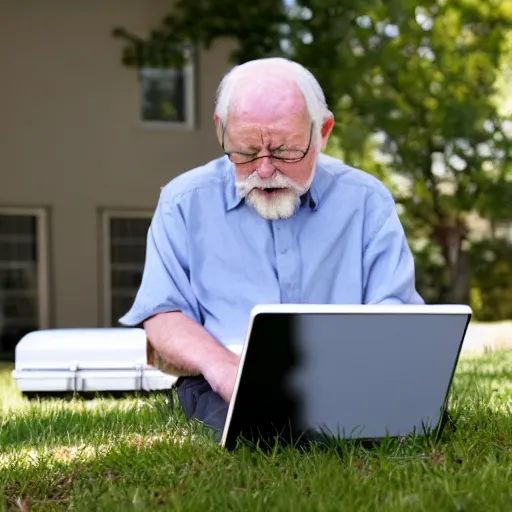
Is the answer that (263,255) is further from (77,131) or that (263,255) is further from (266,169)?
(77,131)

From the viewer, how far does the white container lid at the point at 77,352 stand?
6215 millimetres

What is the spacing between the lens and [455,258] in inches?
742

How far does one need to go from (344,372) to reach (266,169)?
3.00 ft

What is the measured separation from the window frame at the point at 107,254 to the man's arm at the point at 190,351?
10584 mm

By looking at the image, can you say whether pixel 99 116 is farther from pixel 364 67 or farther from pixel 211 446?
pixel 211 446

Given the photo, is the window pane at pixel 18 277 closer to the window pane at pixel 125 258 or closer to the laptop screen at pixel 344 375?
the window pane at pixel 125 258

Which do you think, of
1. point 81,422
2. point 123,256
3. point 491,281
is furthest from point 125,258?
point 81,422

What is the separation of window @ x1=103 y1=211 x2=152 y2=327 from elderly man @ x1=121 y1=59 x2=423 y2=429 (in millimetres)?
10554

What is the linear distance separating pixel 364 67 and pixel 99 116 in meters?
5.01

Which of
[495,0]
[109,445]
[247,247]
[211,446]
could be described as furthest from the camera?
[495,0]

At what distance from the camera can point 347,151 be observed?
9.76 meters

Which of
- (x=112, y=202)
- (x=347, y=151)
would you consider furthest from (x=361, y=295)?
(x=112, y=202)

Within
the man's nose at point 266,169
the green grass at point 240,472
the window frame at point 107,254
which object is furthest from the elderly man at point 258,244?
the window frame at point 107,254

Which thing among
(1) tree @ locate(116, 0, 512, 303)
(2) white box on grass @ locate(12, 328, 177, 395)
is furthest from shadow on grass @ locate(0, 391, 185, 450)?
(1) tree @ locate(116, 0, 512, 303)
